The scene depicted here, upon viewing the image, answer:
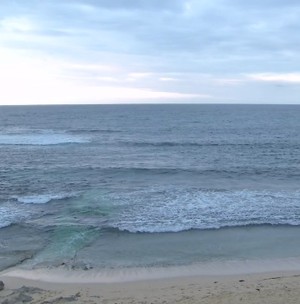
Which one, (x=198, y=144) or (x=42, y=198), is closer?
(x=42, y=198)

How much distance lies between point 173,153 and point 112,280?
28.0 m

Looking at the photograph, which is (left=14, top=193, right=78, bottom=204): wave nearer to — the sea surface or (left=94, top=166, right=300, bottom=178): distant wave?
the sea surface

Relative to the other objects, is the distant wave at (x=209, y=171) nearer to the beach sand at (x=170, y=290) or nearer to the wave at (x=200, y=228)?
the wave at (x=200, y=228)

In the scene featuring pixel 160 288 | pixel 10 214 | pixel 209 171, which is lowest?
pixel 10 214

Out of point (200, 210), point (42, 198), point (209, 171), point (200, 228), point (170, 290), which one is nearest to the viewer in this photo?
point (170, 290)

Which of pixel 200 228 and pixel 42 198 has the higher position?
pixel 200 228

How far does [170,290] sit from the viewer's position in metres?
11.3

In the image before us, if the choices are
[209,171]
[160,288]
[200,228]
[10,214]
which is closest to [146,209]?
[200,228]

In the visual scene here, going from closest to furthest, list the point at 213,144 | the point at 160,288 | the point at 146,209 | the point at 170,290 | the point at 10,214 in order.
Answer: the point at 170,290, the point at 160,288, the point at 10,214, the point at 146,209, the point at 213,144

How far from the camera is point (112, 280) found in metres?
12.3

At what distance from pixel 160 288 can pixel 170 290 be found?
1.11 ft

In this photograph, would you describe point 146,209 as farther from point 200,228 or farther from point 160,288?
point 160,288

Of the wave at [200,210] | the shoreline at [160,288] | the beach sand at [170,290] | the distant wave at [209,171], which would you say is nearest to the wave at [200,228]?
the wave at [200,210]

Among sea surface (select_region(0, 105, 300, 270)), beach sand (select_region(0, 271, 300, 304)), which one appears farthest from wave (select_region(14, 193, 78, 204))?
beach sand (select_region(0, 271, 300, 304))
